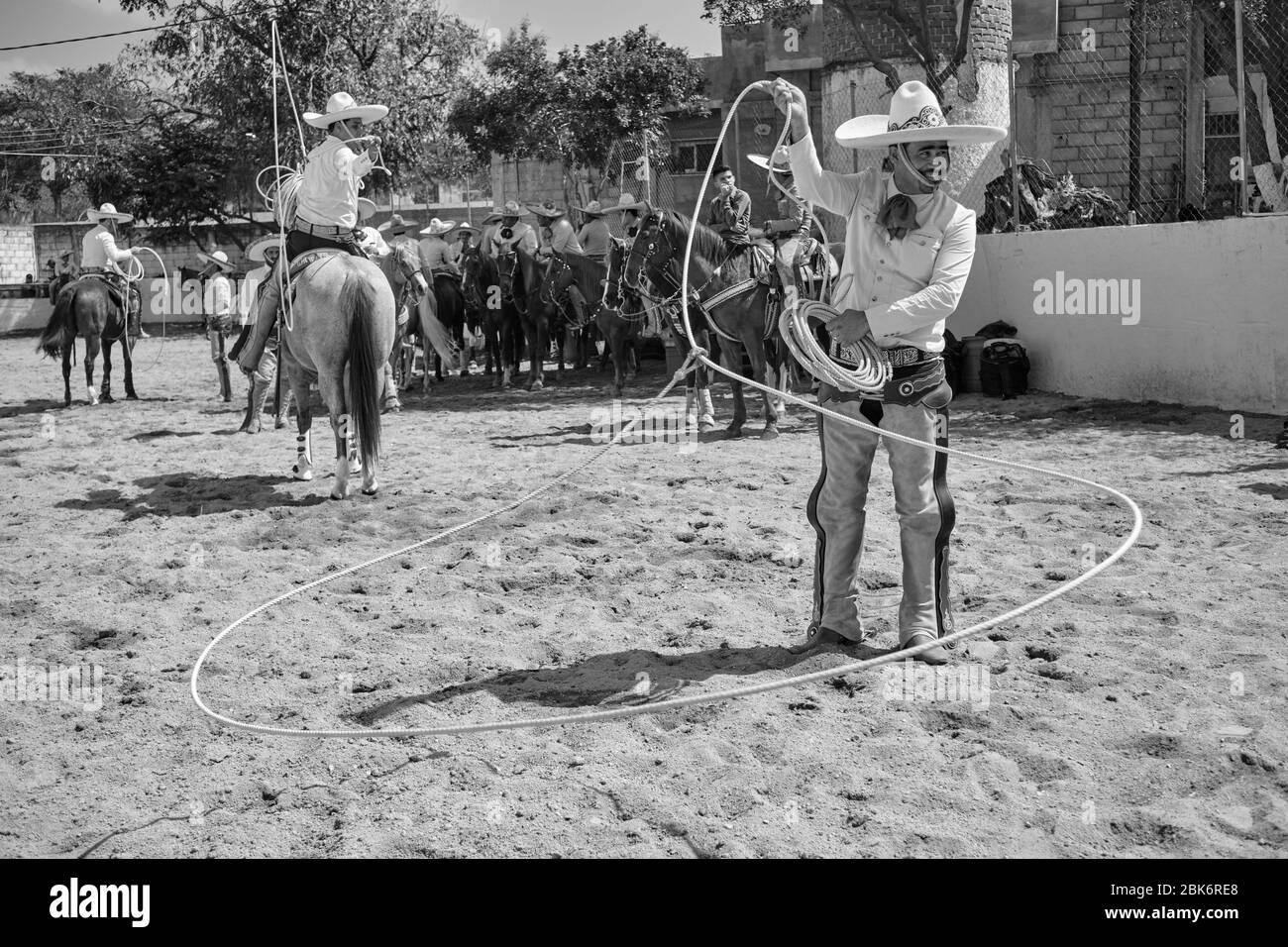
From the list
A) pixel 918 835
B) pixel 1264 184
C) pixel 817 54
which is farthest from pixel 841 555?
pixel 817 54

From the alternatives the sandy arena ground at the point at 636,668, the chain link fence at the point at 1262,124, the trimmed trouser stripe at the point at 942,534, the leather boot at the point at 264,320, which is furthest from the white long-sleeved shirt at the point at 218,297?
the trimmed trouser stripe at the point at 942,534

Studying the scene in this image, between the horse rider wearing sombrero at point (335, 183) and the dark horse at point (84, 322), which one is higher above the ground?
the horse rider wearing sombrero at point (335, 183)

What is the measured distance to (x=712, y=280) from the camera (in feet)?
38.0

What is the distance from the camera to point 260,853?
3.75 metres

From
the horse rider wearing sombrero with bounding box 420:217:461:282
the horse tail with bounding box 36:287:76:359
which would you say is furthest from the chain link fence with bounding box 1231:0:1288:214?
the horse tail with bounding box 36:287:76:359

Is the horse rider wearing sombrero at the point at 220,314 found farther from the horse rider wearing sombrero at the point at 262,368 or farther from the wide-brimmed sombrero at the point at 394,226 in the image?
the wide-brimmed sombrero at the point at 394,226

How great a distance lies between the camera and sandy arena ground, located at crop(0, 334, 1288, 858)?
386cm

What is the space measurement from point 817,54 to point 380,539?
23969mm

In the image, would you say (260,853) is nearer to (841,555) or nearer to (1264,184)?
(841,555)

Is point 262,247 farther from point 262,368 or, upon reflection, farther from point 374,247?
point 374,247

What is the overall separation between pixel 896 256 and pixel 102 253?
1339 centimetres

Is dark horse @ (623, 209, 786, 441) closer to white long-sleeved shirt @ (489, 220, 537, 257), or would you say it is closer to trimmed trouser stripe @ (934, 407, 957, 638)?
trimmed trouser stripe @ (934, 407, 957, 638)

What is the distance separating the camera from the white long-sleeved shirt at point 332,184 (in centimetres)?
901

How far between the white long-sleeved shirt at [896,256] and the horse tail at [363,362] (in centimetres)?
444
